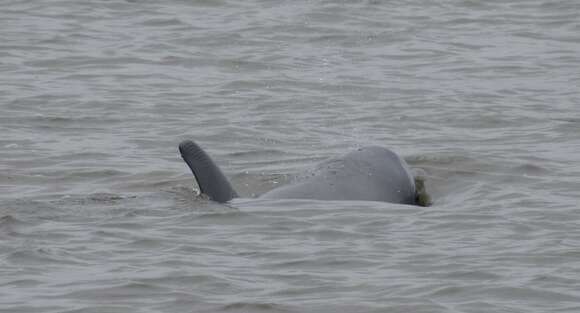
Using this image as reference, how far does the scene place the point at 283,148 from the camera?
1410 cm

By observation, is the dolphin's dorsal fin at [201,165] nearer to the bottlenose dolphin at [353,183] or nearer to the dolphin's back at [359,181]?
the bottlenose dolphin at [353,183]

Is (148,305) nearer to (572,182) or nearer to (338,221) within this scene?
(338,221)

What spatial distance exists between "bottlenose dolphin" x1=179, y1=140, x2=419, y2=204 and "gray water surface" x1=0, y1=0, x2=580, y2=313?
172 millimetres

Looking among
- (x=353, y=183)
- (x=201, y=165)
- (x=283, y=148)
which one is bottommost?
(x=283, y=148)

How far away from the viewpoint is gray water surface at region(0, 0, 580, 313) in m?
8.95

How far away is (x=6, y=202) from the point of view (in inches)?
445

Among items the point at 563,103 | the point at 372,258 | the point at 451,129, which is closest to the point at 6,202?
the point at 372,258

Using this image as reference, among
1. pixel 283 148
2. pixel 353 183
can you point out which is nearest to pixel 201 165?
pixel 353 183

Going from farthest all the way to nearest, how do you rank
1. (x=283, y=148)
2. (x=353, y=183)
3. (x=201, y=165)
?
(x=283, y=148), (x=353, y=183), (x=201, y=165)

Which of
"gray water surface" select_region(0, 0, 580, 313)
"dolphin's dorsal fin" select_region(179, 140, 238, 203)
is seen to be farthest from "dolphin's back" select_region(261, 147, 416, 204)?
"dolphin's dorsal fin" select_region(179, 140, 238, 203)

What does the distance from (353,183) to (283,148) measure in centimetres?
288

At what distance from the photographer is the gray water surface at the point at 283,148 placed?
29.3 feet

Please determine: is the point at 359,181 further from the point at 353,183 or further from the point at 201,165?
the point at 201,165

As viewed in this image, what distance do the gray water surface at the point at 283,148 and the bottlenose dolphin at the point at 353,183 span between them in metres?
0.17
